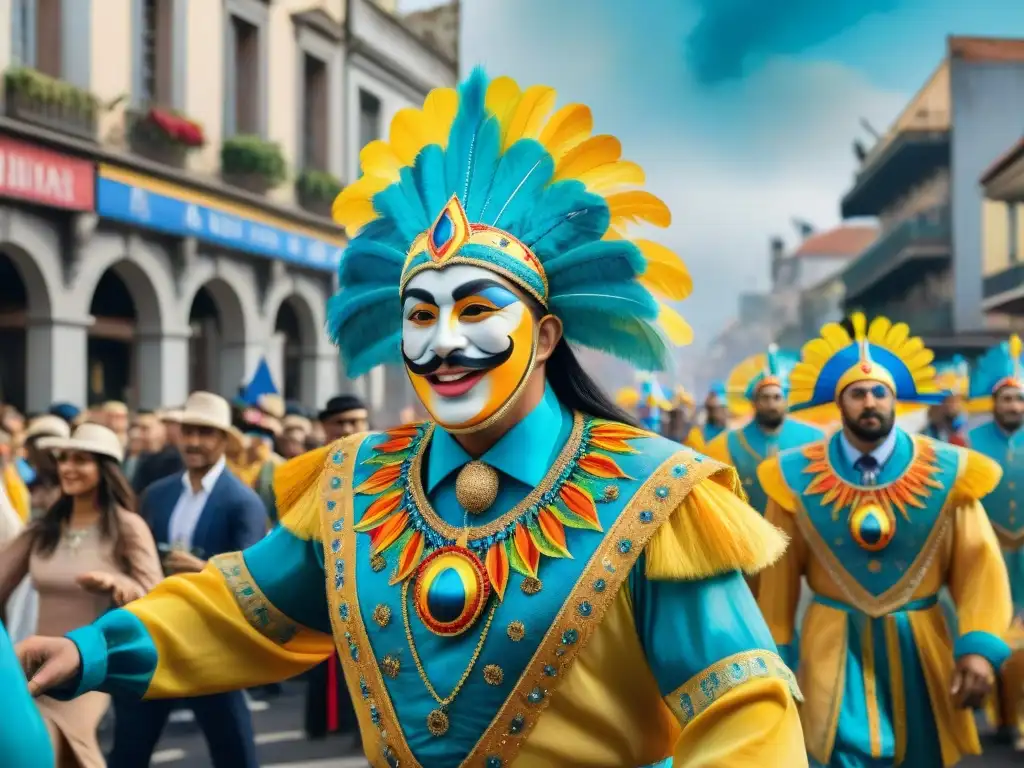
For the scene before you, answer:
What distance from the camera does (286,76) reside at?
22.6 m

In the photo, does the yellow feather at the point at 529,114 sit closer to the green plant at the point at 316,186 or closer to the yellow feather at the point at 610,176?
the yellow feather at the point at 610,176

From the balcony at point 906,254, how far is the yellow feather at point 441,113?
134 ft

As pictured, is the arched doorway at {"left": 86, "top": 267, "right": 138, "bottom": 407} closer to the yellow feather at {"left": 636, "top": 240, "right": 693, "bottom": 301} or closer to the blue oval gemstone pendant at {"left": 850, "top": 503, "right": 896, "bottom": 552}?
the blue oval gemstone pendant at {"left": 850, "top": 503, "right": 896, "bottom": 552}

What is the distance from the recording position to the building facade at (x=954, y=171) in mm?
40906

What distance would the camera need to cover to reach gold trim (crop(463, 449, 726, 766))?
264 cm

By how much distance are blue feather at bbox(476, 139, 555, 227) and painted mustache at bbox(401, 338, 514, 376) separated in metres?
0.31

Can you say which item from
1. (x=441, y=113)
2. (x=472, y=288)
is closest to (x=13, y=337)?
(x=441, y=113)

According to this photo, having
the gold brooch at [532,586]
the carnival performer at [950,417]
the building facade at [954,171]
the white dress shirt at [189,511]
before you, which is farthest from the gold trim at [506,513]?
the building facade at [954,171]

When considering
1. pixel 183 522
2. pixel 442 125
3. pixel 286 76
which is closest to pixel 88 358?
pixel 286 76

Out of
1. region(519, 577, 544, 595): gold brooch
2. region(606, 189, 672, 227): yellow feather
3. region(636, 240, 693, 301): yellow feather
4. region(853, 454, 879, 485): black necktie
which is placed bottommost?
region(519, 577, 544, 595): gold brooch

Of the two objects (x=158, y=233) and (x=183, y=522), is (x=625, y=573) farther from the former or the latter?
(x=158, y=233)

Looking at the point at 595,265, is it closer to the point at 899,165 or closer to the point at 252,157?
the point at 252,157

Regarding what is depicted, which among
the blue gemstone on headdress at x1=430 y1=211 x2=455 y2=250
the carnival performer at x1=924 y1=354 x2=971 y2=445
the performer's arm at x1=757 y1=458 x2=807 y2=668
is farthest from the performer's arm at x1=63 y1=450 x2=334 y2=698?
the carnival performer at x1=924 y1=354 x2=971 y2=445

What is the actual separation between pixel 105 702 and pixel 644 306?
3354 millimetres
